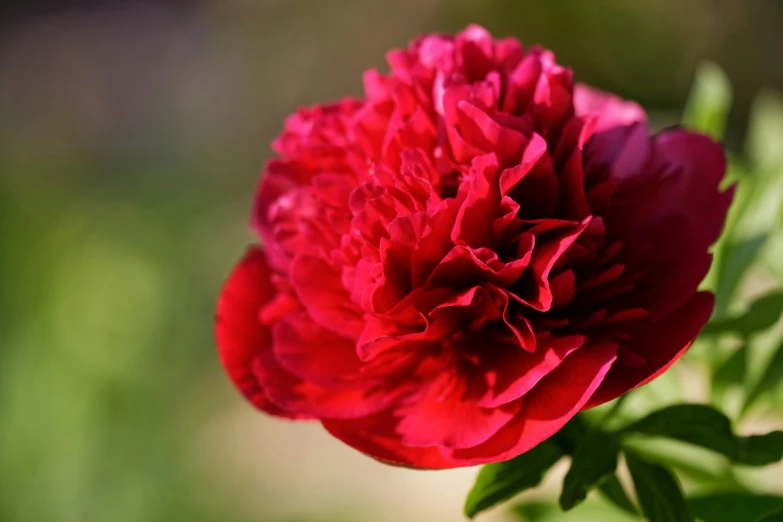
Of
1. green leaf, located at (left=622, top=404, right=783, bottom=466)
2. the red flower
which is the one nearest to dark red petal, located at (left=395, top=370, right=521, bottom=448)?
the red flower

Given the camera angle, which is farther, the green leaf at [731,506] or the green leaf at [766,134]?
the green leaf at [766,134]

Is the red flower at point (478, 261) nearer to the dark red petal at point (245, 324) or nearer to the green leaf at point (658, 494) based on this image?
the dark red petal at point (245, 324)

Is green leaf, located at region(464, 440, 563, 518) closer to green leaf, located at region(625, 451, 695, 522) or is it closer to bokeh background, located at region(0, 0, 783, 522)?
green leaf, located at region(625, 451, 695, 522)

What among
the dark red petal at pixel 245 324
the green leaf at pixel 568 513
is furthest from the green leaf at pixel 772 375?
the dark red petal at pixel 245 324

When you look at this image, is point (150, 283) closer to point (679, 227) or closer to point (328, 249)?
point (328, 249)

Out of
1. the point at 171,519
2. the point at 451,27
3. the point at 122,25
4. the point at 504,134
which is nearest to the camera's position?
the point at 504,134

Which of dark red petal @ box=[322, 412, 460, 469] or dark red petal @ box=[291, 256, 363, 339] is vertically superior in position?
dark red petal @ box=[291, 256, 363, 339]

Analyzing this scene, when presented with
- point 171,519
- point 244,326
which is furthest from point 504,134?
point 171,519
